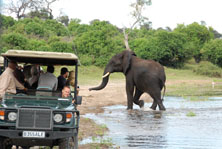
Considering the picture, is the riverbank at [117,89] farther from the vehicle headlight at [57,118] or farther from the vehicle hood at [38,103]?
the vehicle headlight at [57,118]

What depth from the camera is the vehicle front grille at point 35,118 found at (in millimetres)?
7523

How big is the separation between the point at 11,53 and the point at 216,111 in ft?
38.9

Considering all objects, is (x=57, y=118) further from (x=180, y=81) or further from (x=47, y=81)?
(x=180, y=81)

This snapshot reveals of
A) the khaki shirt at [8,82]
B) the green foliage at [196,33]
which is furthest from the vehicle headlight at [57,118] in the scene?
the green foliage at [196,33]

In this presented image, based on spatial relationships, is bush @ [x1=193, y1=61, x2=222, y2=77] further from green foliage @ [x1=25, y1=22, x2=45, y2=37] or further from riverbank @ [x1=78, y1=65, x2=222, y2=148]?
green foliage @ [x1=25, y1=22, x2=45, y2=37]

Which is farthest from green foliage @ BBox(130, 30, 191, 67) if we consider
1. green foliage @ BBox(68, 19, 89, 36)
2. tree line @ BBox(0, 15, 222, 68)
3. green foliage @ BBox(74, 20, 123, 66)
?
green foliage @ BBox(68, 19, 89, 36)

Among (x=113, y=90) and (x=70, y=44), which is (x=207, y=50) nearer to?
(x=70, y=44)

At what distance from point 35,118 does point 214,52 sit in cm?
4555

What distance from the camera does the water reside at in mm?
10789

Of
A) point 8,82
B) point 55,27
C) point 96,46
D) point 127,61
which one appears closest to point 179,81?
point 96,46

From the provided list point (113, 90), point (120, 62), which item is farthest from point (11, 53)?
point (113, 90)

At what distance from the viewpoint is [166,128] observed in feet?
44.4

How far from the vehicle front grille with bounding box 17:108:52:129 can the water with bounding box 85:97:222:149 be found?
3025 mm

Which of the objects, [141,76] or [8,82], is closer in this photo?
[8,82]
